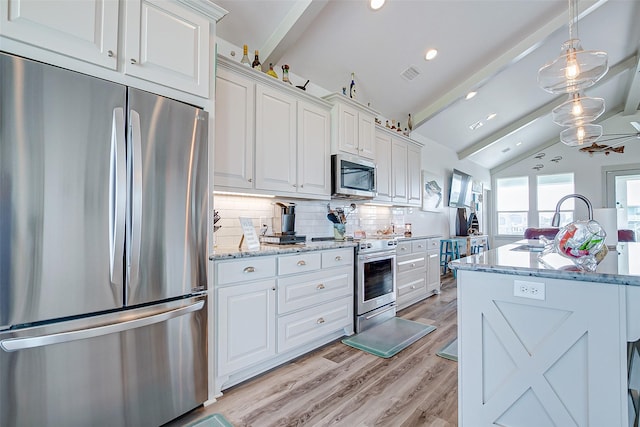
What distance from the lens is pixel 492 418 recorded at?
1467mm

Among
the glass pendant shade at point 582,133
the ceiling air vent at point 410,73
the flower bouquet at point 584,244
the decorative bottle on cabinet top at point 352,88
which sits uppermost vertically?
the ceiling air vent at point 410,73

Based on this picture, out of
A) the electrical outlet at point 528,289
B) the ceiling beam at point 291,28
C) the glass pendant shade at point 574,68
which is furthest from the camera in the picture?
the ceiling beam at point 291,28

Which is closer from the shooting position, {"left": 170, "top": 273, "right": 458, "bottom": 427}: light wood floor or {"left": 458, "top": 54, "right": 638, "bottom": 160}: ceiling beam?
{"left": 170, "top": 273, "right": 458, "bottom": 427}: light wood floor

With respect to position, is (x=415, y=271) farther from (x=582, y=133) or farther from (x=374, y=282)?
(x=582, y=133)

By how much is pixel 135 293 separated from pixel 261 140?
5.11 feet

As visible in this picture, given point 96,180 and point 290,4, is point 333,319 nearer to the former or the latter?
point 96,180

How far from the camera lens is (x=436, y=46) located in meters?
3.65

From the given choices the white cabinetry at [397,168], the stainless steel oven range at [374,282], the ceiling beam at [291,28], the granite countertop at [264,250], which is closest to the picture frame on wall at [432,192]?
the white cabinetry at [397,168]

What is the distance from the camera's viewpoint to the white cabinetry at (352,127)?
10.8ft

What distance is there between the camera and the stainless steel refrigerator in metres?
1.23

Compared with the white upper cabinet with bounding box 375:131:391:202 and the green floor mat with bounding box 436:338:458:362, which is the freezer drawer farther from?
the white upper cabinet with bounding box 375:131:391:202

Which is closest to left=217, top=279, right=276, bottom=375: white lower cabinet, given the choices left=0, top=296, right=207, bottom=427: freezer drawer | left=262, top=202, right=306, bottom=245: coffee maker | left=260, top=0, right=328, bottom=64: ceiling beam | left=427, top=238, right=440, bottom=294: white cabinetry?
left=0, top=296, right=207, bottom=427: freezer drawer

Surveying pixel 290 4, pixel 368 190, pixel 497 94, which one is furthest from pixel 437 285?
pixel 290 4

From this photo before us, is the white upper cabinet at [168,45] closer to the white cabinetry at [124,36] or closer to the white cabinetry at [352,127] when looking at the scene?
the white cabinetry at [124,36]
